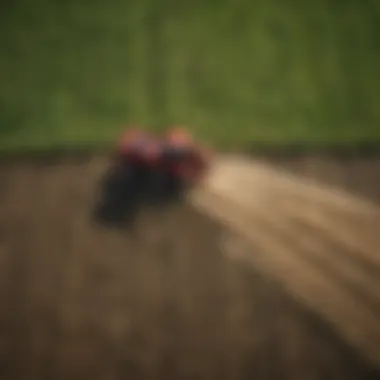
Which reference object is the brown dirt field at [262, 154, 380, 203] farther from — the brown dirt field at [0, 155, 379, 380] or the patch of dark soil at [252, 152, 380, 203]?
the brown dirt field at [0, 155, 379, 380]

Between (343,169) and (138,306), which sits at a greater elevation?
(343,169)

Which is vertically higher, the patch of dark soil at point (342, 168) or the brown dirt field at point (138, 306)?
the patch of dark soil at point (342, 168)

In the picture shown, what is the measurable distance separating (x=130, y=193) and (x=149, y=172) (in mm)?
78

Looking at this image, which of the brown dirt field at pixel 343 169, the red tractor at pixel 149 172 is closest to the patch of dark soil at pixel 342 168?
the brown dirt field at pixel 343 169

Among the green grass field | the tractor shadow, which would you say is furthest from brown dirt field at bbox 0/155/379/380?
the green grass field

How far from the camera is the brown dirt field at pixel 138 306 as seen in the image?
5.23 feet

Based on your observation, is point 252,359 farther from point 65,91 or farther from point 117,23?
point 117,23

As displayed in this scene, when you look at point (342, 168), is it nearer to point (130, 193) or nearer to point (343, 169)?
point (343, 169)

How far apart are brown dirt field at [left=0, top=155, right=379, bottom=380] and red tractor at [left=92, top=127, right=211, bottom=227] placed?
5cm

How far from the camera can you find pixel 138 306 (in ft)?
5.46

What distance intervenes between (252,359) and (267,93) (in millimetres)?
775

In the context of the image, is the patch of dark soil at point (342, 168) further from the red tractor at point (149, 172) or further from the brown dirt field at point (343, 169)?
the red tractor at point (149, 172)

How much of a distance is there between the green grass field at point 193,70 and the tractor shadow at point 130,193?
12 cm

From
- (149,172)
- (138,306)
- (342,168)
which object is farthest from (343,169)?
(138,306)
